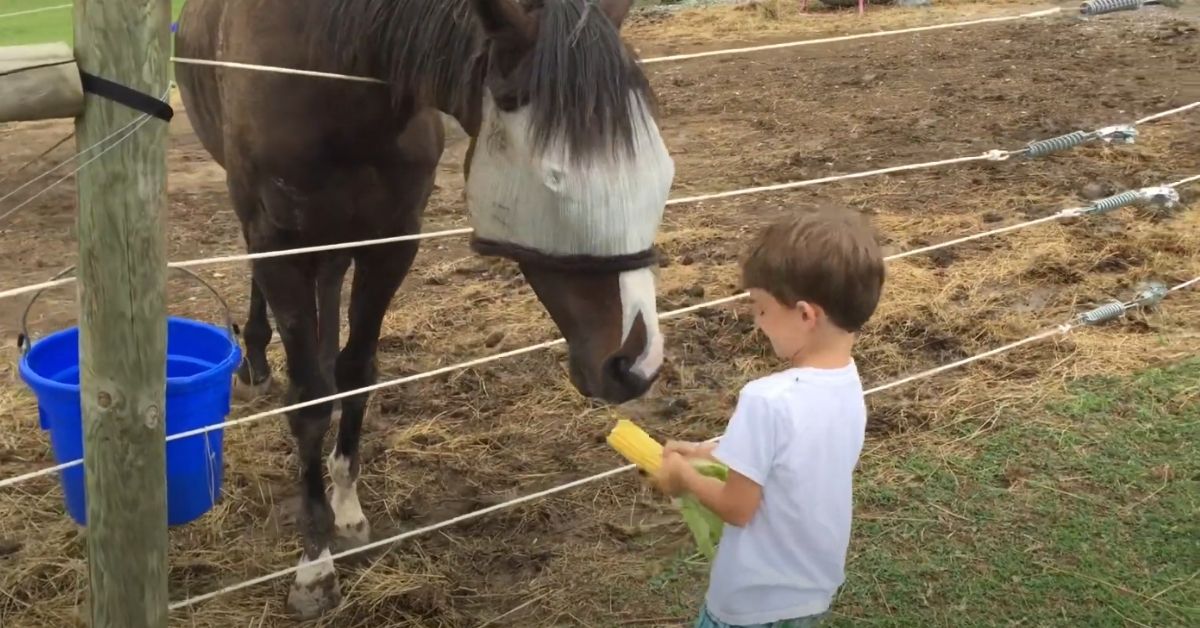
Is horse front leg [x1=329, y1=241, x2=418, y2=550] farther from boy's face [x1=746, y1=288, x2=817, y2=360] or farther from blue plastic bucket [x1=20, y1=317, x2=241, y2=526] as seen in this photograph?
boy's face [x1=746, y1=288, x2=817, y2=360]

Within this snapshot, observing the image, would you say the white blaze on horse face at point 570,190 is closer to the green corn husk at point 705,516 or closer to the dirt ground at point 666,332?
the green corn husk at point 705,516

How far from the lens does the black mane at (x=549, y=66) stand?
5.78 feet

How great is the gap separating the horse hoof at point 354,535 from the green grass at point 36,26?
6933 millimetres

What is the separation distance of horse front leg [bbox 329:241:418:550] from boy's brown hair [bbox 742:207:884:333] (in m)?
1.49

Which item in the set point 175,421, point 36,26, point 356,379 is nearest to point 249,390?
point 356,379

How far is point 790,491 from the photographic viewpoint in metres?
1.56

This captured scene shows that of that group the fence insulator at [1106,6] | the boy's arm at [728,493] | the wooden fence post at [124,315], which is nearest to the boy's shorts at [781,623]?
the boy's arm at [728,493]

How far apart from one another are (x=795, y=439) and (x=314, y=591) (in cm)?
160

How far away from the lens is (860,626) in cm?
245

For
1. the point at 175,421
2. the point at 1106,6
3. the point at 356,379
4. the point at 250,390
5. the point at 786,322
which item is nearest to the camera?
the point at 786,322

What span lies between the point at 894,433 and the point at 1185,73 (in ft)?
21.6

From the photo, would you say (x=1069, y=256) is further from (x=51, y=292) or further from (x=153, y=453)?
(x=51, y=292)

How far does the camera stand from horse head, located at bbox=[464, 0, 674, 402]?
5.79ft

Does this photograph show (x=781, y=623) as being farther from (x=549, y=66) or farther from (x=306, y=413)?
(x=306, y=413)
